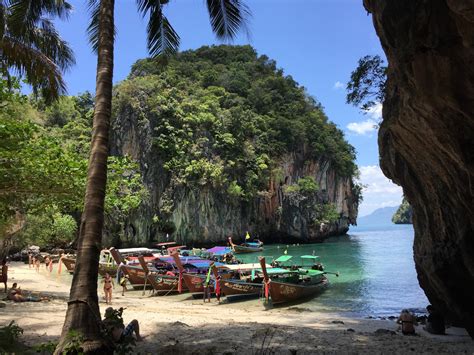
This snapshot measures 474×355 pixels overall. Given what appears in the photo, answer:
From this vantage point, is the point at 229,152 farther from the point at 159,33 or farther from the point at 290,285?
the point at 159,33

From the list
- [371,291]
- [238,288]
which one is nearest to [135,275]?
[238,288]

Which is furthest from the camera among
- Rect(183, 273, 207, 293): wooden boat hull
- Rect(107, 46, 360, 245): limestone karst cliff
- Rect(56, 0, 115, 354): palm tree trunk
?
Rect(107, 46, 360, 245): limestone karst cliff

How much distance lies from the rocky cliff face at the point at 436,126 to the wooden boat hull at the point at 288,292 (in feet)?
20.0

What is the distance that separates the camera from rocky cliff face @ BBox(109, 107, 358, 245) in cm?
4169

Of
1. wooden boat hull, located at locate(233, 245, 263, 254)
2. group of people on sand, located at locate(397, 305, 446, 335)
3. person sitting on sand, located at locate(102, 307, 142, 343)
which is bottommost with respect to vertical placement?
wooden boat hull, located at locate(233, 245, 263, 254)

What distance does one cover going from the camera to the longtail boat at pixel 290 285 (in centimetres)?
1516

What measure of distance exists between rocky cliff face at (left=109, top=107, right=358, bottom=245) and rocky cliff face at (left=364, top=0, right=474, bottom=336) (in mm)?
28236

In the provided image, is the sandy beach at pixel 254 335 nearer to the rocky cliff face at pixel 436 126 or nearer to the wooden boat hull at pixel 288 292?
the rocky cliff face at pixel 436 126

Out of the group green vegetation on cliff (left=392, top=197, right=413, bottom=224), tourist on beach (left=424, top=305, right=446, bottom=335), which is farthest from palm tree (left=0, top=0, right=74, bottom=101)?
green vegetation on cliff (left=392, top=197, right=413, bottom=224)

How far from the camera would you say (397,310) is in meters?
15.6

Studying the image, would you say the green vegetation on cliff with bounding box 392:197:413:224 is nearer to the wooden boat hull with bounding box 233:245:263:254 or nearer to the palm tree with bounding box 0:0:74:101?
the wooden boat hull with bounding box 233:245:263:254

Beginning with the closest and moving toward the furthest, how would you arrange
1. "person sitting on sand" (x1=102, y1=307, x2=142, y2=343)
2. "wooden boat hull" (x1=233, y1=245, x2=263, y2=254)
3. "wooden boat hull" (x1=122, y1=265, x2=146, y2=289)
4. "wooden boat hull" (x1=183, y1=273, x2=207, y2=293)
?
"person sitting on sand" (x1=102, y1=307, x2=142, y2=343) → "wooden boat hull" (x1=183, y1=273, x2=207, y2=293) → "wooden boat hull" (x1=122, y1=265, x2=146, y2=289) → "wooden boat hull" (x1=233, y1=245, x2=263, y2=254)

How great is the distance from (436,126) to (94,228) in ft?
17.8

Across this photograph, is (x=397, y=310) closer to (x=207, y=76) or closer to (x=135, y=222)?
(x=135, y=222)
